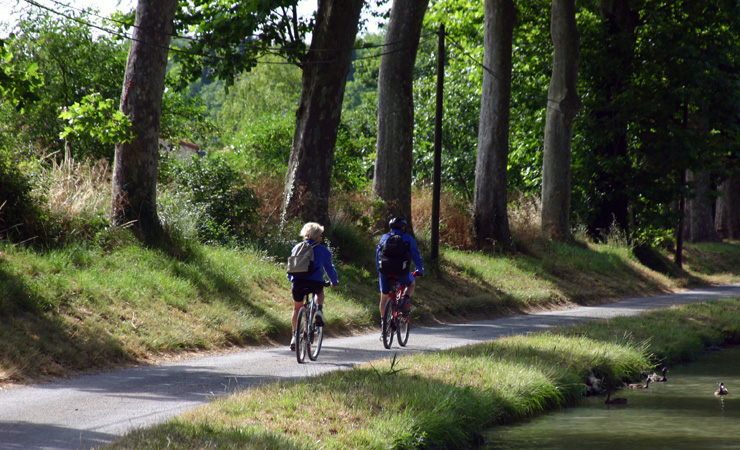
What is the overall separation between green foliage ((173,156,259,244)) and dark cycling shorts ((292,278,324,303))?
626 cm

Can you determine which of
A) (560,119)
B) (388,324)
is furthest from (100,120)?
(560,119)

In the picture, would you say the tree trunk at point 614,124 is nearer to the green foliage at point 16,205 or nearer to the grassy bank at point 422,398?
the grassy bank at point 422,398

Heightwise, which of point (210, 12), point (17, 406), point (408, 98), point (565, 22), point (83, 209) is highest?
point (565, 22)

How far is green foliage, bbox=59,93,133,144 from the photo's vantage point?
13.0 meters

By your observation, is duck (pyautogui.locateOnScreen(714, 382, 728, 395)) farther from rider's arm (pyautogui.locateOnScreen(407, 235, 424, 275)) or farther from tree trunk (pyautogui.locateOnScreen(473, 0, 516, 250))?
tree trunk (pyautogui.locateOnScreen(473, 0, 516, 250))

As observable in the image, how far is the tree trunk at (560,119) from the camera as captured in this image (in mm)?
24719

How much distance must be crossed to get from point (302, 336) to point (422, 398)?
309 centimetres

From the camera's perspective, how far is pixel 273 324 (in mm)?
12688

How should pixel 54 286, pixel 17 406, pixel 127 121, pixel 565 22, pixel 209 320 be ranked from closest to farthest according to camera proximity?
pixel 17 406
pixel 54 286
pixel 209 320
pixel 127 121
pixel 565 22

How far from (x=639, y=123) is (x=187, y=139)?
54.0ft

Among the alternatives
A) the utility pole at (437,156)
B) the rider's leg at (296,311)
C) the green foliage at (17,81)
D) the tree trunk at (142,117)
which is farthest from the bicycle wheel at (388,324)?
the utility pole at (437,156)

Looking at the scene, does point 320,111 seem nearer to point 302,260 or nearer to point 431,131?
point 302,260

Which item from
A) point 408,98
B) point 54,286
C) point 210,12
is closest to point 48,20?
point 210,12

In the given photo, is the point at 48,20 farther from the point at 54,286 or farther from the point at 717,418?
the point at 717,418
